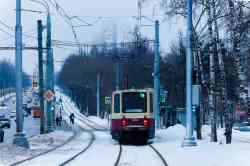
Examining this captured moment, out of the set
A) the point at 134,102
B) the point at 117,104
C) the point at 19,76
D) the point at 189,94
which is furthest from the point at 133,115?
the point at 189,94

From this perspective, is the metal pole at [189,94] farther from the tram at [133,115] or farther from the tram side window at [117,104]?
the tram side window at [117,104]

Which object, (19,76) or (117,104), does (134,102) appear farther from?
(19,76)

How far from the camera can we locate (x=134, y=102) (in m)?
38.3

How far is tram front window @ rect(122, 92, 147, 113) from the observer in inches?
1499

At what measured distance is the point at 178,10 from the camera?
117 ft

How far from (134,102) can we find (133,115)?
736mm

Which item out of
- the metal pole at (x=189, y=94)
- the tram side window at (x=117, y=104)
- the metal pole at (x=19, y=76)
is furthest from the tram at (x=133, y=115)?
the metal pole at (x=189, y=94)

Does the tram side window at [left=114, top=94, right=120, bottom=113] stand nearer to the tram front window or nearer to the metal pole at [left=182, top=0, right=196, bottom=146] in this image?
the tram front window

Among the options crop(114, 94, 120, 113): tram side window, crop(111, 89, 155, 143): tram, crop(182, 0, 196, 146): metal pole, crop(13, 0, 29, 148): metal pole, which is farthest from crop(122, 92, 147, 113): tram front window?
crop(182, 0, 196, 146): metal pole

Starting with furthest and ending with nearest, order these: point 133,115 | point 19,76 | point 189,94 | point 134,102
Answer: point 134,102 < point 133,115 < point 19,76 < point 189,94

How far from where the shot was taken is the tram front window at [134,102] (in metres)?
38.1

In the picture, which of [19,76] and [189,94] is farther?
[19,76]

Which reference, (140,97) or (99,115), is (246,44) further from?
(99,115)

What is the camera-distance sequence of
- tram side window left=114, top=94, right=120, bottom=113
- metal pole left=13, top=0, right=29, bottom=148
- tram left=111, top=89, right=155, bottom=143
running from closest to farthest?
metal pole left=13, top=0, right=29, bottom=148 → tram left=111, top=89, right=155, bottom=143 → tram side window left=114, top=94, right=120, bottom=113
